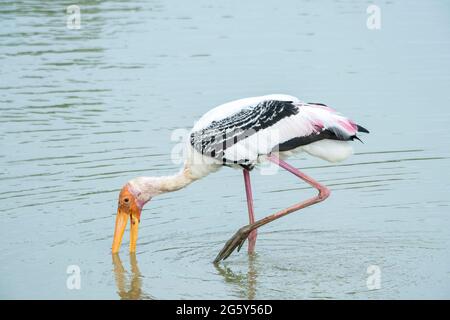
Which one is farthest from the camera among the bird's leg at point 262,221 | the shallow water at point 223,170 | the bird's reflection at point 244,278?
the bird's leg at point 262,221

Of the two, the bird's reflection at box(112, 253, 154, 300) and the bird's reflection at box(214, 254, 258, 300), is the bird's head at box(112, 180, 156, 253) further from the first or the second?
the bird's reflection at box(214, 254, 258, 300)

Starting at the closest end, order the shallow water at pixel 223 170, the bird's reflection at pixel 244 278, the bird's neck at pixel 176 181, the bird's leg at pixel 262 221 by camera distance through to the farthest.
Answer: the bird's reflection at pixel 244 278 → the shallow water at pixel 223 170 → the bird's leg at pixel 262 221 → the bird's neck at pixel 176 181

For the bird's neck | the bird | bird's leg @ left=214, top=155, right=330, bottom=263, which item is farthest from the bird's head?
bird's leg @ left=214, top=155, right=330, bottom=263

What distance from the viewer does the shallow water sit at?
10.4 metres

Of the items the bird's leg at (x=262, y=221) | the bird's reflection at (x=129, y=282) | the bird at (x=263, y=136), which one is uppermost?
the bird at (x=263, y=136)

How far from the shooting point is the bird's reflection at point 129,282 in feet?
32.7

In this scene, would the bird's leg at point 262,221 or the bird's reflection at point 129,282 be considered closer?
the bird's reflection at point 129,282

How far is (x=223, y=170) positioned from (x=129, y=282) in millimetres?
3790

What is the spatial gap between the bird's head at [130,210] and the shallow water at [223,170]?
185 millimetres

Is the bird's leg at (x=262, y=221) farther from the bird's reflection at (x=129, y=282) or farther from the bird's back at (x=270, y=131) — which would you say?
Answer: the bird's reflection at (x=129, y=282)

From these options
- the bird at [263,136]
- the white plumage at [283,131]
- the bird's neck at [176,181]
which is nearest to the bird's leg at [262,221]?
the bird at [263,136]

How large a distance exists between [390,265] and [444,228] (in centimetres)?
129

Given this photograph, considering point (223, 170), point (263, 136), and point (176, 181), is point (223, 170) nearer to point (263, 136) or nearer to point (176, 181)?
point (176, 181)
